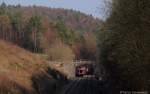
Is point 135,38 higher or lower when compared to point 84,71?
higher

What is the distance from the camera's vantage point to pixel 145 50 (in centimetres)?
2625

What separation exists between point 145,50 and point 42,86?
24.7m

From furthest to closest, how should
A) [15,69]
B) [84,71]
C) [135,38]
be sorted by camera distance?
[84,71] → [15,69] → [135,38]

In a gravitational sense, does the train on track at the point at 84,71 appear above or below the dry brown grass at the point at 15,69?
below

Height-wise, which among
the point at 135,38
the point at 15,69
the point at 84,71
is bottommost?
the point at 84,71

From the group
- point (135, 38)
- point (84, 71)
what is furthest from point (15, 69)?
point (84, 71)

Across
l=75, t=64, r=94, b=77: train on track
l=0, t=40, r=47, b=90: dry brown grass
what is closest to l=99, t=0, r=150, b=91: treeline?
l=0, t=40, r=47, b=90: dry brown grass

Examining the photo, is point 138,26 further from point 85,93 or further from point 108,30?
point 85,93

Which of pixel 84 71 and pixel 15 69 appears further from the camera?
pixel 84 71

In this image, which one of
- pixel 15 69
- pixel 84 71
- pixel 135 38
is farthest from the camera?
pixel 84 71

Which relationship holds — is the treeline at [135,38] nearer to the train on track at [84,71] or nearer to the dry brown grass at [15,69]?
the dry brown grass at [15,69]

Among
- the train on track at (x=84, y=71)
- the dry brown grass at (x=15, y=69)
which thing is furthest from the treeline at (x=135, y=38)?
the train on track at (x=84, y=71)

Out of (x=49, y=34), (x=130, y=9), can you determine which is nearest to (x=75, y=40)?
(x=49, y=34)

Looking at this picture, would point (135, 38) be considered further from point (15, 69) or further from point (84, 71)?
point (84, 71)
